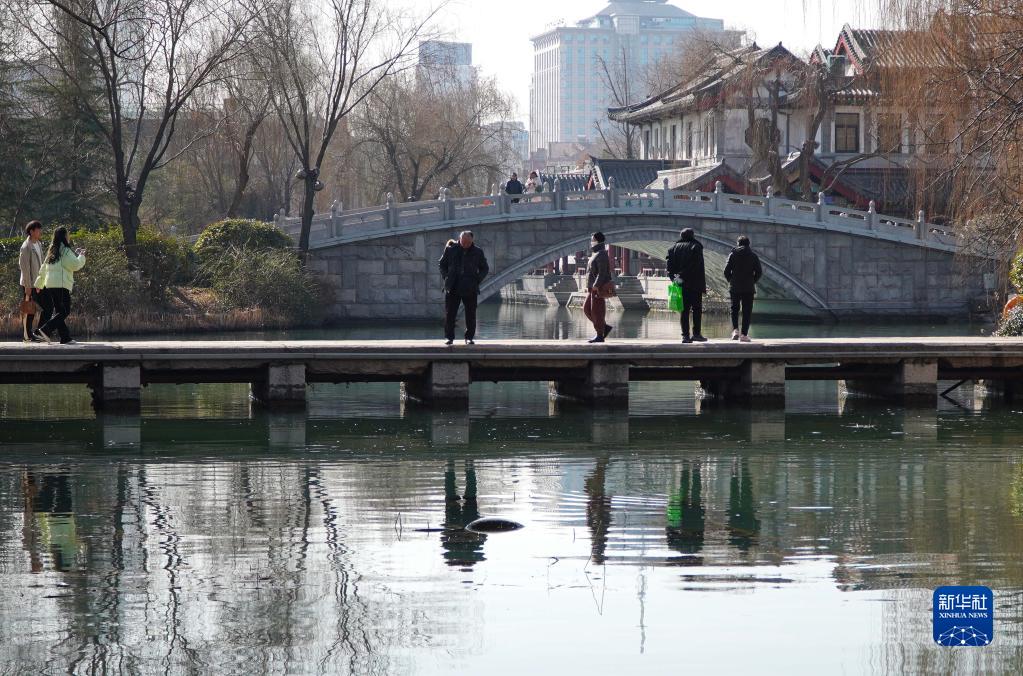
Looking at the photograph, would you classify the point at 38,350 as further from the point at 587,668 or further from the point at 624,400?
the point at 587,668

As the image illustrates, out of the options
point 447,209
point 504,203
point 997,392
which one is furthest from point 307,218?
point 997,392

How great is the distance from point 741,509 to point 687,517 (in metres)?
0.53

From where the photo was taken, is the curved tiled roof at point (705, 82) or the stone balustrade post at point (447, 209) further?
the curved tiled roof at point (705, 82)

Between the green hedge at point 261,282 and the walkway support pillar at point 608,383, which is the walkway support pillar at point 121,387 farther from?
the green hedge at point 261,282

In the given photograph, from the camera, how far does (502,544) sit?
343 inches

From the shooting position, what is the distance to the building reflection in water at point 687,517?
8.69 m

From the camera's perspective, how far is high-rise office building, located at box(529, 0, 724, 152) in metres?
179

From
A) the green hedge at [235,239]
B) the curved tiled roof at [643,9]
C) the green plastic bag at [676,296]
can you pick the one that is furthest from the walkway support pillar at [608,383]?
the curved tiled roof at [643,9]

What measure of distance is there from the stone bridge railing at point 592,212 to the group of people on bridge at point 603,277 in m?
18.9

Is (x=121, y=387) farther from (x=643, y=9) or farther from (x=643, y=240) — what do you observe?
(x=643, y=9)

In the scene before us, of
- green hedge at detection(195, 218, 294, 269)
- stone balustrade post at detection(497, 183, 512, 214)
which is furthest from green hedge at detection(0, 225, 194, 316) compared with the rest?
stone balustrade post at detection(497, 183, 512, 214)

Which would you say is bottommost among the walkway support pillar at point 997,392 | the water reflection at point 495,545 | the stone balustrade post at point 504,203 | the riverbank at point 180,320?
the water reflection at point 495,545

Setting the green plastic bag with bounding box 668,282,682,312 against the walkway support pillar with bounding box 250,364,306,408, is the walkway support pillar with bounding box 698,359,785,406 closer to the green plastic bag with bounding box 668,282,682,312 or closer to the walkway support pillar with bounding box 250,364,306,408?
the green plastic bag with bounding box 668,282,682,312

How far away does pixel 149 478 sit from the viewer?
36.4 feet
